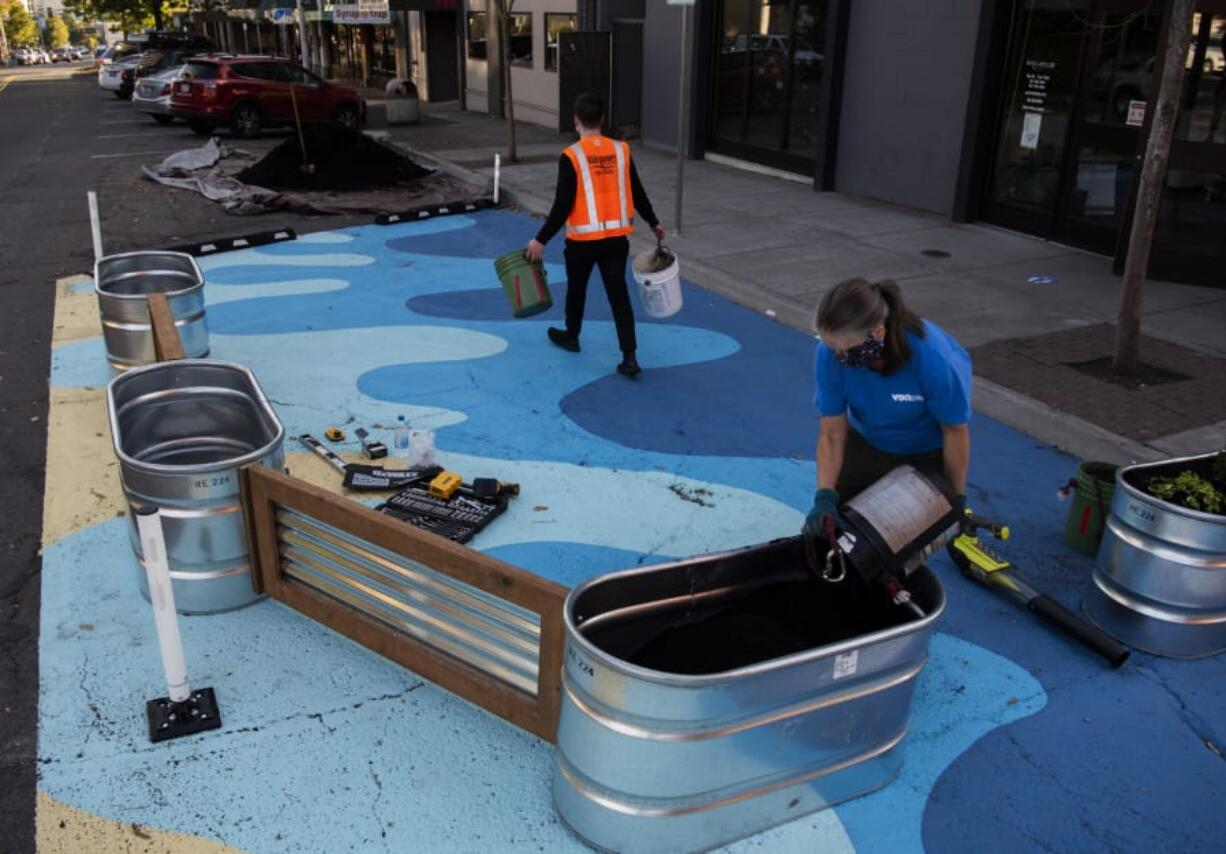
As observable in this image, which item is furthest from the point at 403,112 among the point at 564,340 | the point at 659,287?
the point at 659,287

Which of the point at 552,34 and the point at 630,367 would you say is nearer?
the point at 630,367

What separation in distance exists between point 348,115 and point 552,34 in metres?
4.94

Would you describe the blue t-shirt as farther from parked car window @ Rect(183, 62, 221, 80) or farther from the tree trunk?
parked car window @ Rect(183, 62, 221, 80)

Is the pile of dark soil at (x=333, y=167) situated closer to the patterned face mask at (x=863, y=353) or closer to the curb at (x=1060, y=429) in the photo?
the curb at (x=1060, y=429)

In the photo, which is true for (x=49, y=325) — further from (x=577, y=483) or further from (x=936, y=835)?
(x=936, y=835)

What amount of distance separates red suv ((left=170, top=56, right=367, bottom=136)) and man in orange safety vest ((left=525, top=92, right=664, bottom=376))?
15080mm

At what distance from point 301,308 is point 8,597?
4.90 metres

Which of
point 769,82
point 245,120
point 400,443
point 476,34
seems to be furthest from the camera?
point 476,34

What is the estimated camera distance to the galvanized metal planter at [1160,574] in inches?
162

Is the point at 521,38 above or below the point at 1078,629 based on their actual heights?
above

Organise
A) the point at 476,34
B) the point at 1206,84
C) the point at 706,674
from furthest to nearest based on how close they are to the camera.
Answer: the point at 476,34 < the point at 1206,84 < the point at 706,674

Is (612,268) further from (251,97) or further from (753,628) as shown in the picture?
(251,97)

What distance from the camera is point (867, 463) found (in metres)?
4.11

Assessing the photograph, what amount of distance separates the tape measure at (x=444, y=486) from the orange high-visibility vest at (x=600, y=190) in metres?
2.51
